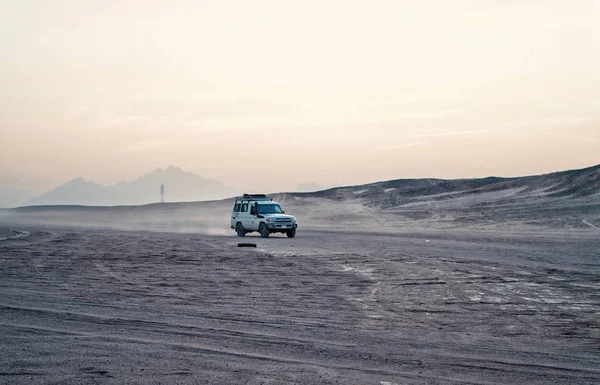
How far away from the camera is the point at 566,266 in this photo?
23.8 meters

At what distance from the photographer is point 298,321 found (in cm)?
1277

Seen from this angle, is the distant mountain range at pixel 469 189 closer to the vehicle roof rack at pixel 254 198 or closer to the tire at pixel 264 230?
the vehicle roof rack at pixel 254 198

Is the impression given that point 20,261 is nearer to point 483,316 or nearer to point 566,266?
point 483,316

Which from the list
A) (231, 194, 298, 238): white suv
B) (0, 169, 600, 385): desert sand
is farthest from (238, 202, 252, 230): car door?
(0, 169, 600, 385): desert sand

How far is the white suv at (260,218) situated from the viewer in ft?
135

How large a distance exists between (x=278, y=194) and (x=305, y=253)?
96.0 m

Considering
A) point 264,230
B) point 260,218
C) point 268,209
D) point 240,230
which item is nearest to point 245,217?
point 240,230

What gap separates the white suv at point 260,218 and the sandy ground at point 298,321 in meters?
15.4

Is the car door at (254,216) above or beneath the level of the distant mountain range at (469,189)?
beneath

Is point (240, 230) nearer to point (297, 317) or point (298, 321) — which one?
point (297, 317)

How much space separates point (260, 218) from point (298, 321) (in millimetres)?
28920

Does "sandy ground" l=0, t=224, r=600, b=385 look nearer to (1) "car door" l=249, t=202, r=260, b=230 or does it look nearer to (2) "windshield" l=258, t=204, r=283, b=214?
(1) "car door" l=249, t=202, r=260, b=230

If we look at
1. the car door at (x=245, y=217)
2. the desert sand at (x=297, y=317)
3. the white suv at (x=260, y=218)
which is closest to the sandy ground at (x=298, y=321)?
the desert sand at (x=297, y=317)

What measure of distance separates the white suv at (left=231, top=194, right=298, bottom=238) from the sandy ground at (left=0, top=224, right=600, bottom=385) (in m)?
15.4
